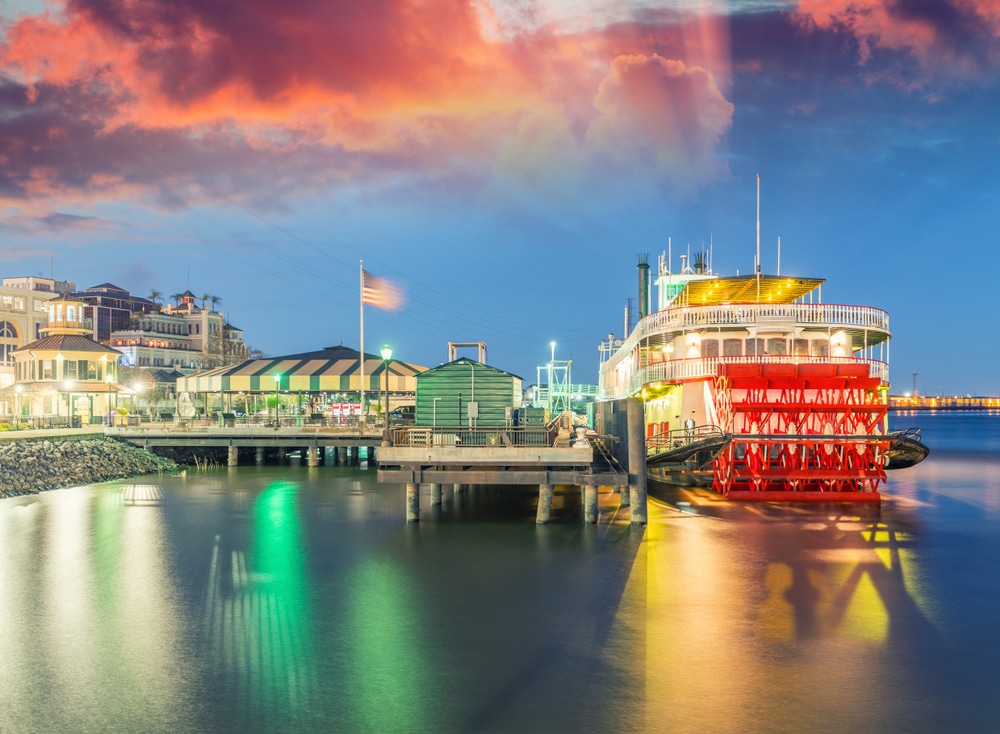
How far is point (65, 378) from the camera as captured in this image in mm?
58000

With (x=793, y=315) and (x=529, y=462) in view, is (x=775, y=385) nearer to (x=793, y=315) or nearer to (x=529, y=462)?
(x=793, y=315)

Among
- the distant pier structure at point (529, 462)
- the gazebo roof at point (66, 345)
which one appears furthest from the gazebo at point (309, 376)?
the distant pier structure at point (529, 462)

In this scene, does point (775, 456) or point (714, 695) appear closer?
point (714, 695)

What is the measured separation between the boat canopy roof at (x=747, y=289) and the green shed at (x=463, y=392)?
8061mm

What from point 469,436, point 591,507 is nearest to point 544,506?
point 591,507

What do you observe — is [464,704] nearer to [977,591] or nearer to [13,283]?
[977,591]

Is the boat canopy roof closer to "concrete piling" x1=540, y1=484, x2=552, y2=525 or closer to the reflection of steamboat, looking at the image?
the reflection of steamboat

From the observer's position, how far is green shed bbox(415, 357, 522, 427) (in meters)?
30.4

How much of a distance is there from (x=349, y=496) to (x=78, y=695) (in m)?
20.3

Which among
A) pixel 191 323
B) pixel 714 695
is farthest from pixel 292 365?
pixel 191 323

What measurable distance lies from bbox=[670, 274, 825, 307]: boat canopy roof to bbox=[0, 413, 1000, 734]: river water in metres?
9.25

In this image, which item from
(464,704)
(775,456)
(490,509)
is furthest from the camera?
(775,456)

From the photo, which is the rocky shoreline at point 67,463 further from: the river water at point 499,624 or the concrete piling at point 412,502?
the concrete piling at point 412,502

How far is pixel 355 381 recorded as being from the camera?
4228 cm
